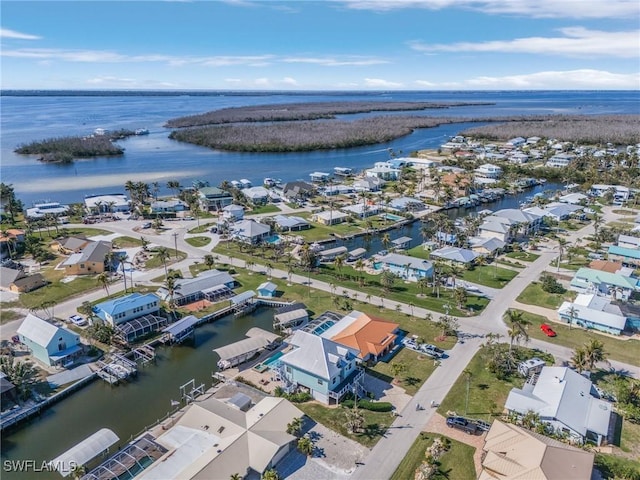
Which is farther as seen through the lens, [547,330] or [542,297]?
[542,297]

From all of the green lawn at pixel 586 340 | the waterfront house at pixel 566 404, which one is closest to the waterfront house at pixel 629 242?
the green lawn at pixel 586 340

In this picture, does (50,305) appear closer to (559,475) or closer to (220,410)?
(220,410)

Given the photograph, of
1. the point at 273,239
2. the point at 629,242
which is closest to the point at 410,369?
the point at 273,239

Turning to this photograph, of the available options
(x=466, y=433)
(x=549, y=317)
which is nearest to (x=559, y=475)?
(x=466, y=433)

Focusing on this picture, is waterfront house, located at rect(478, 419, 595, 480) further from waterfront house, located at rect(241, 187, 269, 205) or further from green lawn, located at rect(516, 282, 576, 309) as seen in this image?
waterfront house, located at rect(241, 187, 269, 205)

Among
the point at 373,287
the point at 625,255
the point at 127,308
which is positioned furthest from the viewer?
the point at 625,255

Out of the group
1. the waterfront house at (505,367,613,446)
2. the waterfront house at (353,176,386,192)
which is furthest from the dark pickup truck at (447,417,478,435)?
the waterfront house at (353,176,386,192)

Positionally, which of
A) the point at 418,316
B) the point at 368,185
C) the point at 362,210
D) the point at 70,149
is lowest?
the point at 418,316

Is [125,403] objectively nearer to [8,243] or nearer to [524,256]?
[8,243]
